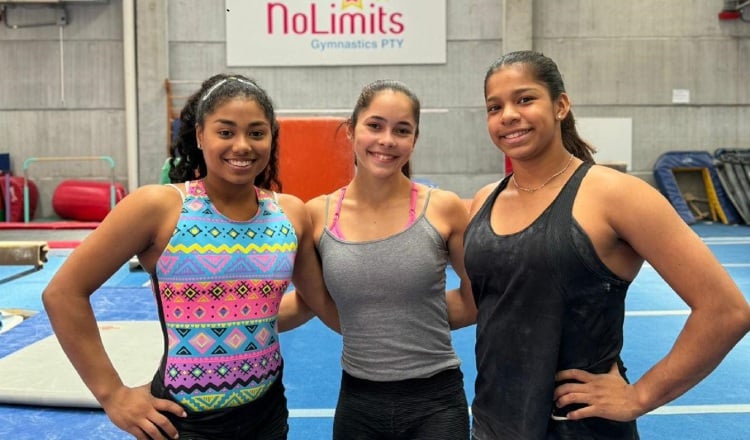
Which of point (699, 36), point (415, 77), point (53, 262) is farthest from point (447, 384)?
point (699, 36)

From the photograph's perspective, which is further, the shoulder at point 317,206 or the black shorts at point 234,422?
the shoulder at point 317,206

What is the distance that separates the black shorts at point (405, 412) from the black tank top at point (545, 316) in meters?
0.24

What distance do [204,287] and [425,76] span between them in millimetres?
9808

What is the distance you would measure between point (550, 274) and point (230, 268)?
0.79 m

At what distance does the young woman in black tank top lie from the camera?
1288 mm

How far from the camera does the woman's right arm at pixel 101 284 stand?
4.92ft

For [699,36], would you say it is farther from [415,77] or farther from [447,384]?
[447,384]

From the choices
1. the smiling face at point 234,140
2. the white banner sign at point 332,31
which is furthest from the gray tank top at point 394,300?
the white banner sign at point 332,31

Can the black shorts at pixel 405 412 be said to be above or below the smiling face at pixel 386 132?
below

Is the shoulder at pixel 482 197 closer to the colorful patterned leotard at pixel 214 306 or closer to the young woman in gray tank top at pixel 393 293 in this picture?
the young woman in gray tank top at pixel 393 293

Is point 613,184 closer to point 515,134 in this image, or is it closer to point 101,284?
point 515,134

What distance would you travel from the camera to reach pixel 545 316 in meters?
1.39

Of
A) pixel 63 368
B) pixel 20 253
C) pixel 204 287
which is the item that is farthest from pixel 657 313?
pixel 20 253

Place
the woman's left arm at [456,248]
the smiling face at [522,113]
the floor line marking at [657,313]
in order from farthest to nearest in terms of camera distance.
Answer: the floor line marking at [657,313] < the woman's left arm at [456,248] < the smiling face at [522,113]
